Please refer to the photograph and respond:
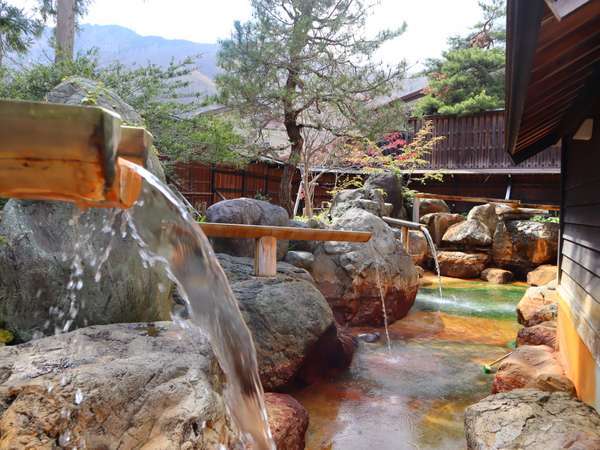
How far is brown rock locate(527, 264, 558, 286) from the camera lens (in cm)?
1241

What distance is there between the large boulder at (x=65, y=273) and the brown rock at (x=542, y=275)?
11735mm

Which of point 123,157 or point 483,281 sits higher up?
point 123,157

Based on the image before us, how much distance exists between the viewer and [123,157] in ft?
5.03

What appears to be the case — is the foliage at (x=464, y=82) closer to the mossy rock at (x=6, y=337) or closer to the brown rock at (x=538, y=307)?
the brown rock at (x=538, y=307)

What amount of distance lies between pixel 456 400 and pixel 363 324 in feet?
10.3

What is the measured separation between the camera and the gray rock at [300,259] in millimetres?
7980

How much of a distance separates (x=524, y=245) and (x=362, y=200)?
5496 millimetres

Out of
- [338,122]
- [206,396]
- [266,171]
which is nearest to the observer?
[206,396]

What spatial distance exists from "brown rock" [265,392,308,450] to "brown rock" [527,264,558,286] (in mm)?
10838

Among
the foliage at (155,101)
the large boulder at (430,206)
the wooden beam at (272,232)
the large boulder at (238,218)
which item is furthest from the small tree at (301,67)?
the large boulder at (430,206)

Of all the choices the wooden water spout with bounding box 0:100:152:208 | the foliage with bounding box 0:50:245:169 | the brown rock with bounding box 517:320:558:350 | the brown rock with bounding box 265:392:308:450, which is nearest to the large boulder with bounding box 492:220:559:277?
the brown rock with bounding box 517:320:558:350

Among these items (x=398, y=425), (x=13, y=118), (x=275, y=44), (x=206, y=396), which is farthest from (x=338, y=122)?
(x=13, y=118)

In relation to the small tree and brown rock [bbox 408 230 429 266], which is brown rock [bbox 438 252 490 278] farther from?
the small tree

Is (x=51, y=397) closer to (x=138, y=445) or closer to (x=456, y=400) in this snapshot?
(x=138, y=445)
